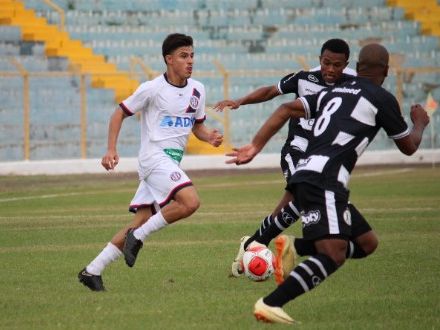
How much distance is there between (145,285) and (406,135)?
2.91 m

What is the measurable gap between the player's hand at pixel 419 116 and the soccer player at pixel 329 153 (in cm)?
4

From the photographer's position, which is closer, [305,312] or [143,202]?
[305,312]

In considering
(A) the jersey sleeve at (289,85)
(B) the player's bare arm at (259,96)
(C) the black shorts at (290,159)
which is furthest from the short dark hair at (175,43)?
(C) the black shorts at (290,159)

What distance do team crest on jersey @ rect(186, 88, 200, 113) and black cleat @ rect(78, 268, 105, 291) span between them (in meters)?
1.71

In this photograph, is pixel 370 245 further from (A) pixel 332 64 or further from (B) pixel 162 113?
(B) pixel 162 113

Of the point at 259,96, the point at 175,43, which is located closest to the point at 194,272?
the point at 259,96

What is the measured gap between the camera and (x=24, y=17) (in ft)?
109

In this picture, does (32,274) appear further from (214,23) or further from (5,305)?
(214,23)

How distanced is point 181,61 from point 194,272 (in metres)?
1.91

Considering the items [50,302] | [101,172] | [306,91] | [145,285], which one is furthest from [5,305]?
[101,172]

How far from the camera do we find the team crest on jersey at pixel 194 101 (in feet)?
35.8

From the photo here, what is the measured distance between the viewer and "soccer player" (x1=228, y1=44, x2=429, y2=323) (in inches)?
314

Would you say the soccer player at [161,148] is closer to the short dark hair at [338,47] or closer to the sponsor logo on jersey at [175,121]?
the sponsor logo on jersey at [175,121]

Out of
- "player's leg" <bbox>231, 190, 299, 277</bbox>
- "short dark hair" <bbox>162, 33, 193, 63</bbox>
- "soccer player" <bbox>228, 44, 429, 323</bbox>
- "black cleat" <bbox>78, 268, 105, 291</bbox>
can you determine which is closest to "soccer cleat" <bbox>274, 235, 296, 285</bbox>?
"soccer player" <bbox>228, 44, 429, 323</bbox>
